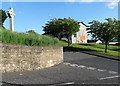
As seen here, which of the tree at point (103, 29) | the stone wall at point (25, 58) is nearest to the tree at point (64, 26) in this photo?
the tree at point (103, 29)

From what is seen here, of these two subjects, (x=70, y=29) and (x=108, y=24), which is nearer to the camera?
(x=108, y=24)

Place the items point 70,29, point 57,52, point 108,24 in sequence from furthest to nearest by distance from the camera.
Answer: point 70,29 → point 108,24 → point 57,52

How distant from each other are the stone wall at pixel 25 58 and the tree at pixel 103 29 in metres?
16.3

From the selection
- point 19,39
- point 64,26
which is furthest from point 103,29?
point 19,39

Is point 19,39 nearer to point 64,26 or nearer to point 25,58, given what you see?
point 25,58

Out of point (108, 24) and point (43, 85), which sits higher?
point (108, 24)

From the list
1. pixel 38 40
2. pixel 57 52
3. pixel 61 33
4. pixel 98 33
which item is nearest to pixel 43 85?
pixel 38 40

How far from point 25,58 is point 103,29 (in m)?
20.2

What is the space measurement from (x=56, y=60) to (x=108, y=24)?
16.4 meters

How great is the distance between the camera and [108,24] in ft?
113

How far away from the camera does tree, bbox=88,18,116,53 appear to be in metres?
34.2

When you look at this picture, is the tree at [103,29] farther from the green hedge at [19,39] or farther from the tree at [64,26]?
the green hedge at [19,39]

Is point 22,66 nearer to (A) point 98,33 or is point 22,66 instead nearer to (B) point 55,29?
(A) point 98,33

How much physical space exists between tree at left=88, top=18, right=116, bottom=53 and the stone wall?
16.3 m
